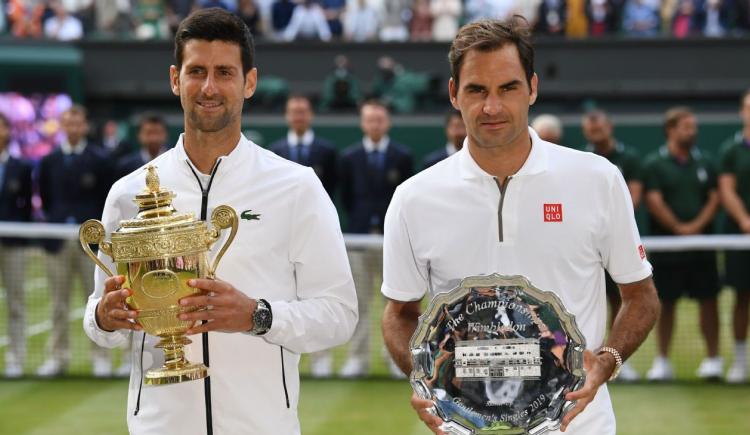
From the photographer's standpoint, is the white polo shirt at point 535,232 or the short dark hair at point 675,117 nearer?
the white polo shirt at point 535,232

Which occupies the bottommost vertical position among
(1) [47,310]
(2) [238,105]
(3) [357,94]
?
(1) [47,310]

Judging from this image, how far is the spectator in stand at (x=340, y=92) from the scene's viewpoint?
18094 mm

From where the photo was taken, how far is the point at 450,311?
10.3ft

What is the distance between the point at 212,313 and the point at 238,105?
0.63m

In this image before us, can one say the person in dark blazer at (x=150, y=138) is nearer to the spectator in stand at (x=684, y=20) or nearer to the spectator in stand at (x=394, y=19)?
the spectator in stand at (x=394, y=19)

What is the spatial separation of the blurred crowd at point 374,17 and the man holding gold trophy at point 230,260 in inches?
611

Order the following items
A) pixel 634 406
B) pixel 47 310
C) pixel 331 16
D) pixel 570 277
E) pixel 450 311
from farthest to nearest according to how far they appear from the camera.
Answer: pixel 331 16
pixel 47 310
pixel 634 406
pixel 570 277
pixel 450 311

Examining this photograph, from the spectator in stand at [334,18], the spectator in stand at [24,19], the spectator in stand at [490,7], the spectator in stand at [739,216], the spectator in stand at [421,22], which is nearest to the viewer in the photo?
the spectator in stand at [739,216]

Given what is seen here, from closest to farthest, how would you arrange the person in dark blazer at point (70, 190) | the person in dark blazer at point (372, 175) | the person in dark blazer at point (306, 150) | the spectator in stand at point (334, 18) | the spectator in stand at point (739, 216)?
the spectator in stand at point (739, 216) → the person in dark blazer at point (70, 190) → the person in dark blazer at point (372, 175) → the person in dark blazer at point (306, 150) → the spectator in stand at point (334, 18)

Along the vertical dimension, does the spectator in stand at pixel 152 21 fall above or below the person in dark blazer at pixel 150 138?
above

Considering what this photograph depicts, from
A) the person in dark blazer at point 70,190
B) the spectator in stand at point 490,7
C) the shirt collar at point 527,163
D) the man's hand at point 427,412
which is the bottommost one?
the person in dark blazer at point 70,190

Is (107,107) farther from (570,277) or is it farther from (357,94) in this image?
(570,277)

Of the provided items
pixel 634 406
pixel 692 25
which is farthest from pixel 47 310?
pixel 692 25

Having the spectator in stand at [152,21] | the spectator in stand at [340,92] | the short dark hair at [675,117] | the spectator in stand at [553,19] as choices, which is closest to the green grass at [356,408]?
the short dark hair at [675,117]
